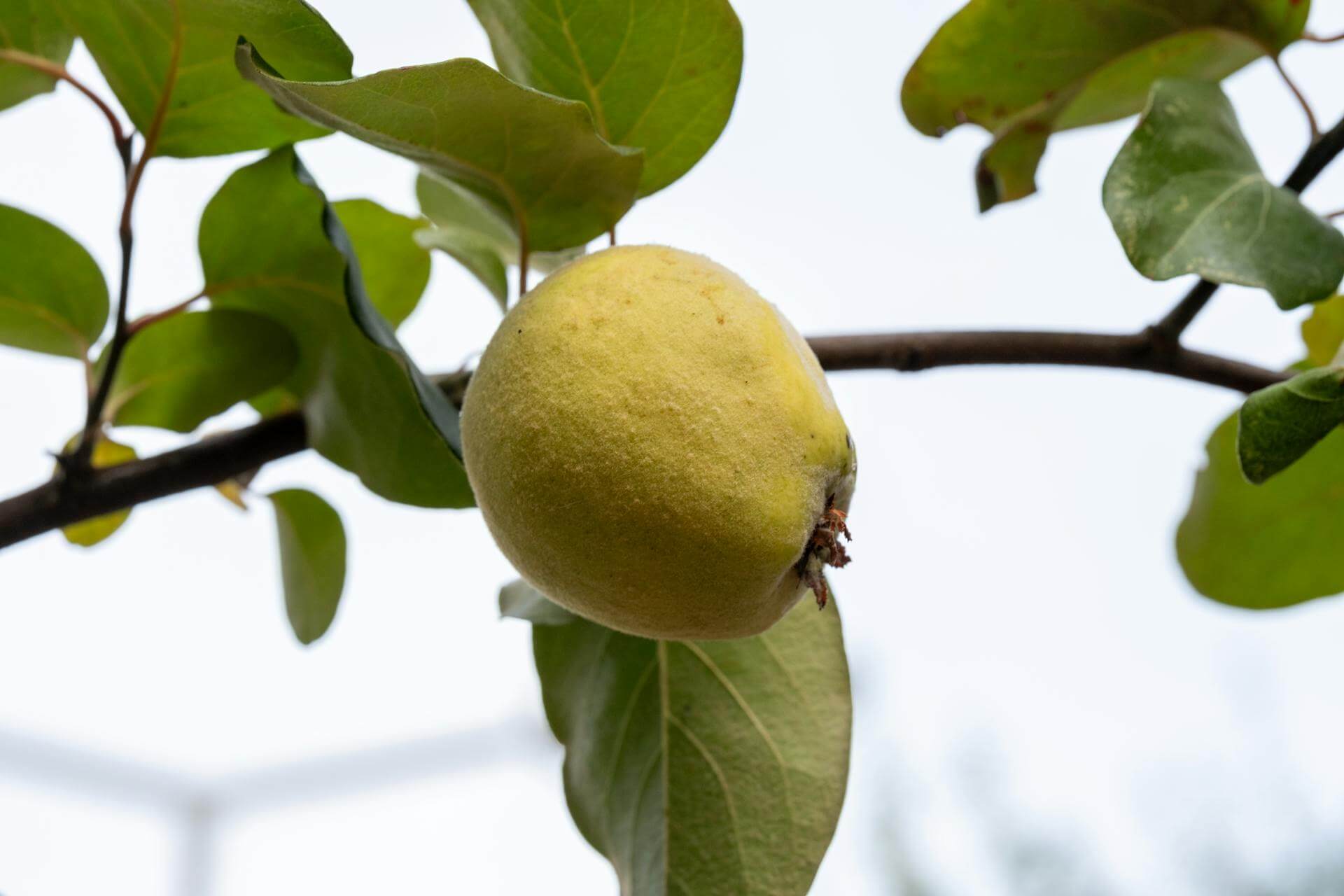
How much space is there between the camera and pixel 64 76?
0.50m

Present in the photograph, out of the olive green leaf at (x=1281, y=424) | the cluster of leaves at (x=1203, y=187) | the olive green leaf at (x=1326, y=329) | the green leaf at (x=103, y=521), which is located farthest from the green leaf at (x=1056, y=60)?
the green leaf at (x=103, y=521)

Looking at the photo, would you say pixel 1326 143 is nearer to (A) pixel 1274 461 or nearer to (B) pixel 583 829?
(A) pixel 1274 461

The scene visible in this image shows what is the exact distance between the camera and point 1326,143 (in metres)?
0.48

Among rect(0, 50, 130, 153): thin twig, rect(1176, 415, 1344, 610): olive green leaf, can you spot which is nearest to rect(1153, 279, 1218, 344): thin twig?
rect(1176, 415, 1344, 610): olive green leaf

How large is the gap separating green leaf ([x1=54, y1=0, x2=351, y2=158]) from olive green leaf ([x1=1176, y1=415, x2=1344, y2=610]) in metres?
0.44

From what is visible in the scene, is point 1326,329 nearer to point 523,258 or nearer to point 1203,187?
point 1203,187

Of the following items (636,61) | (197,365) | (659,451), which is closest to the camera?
(659,451)

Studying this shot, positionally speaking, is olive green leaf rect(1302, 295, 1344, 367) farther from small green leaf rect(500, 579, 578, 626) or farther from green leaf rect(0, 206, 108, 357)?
green leaf rect(0, 206, 108, 357)

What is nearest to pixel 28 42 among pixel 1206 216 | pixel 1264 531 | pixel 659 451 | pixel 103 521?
pixel 103 521

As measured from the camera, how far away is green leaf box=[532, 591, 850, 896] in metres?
0.46

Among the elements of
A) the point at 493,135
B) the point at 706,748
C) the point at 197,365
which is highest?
the point at 493,135

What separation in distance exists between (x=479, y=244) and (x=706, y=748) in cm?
24

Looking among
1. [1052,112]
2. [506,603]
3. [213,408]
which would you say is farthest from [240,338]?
[1052,112]

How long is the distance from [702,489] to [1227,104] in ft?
1.09
